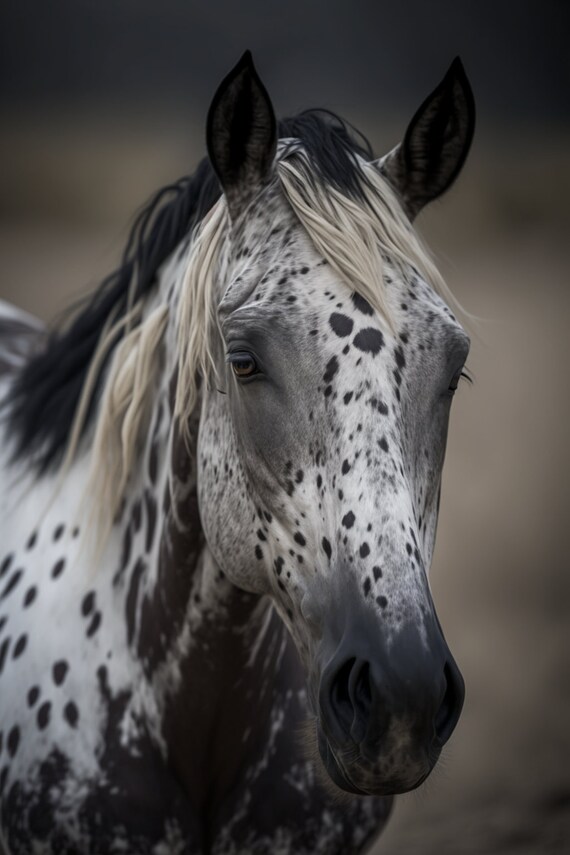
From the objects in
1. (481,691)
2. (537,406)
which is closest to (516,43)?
(537,406)

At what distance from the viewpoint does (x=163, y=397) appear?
74.8 inches

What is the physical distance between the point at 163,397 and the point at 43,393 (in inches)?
19.6

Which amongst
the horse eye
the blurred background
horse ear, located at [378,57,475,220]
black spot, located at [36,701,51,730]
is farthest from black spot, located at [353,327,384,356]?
the blurred background

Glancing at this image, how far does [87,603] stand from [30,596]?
180mm

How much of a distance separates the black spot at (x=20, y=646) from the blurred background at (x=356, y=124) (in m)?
4.73

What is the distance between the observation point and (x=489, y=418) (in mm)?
7160

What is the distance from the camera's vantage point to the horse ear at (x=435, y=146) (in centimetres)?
166

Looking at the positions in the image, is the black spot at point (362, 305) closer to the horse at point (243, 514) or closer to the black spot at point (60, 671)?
the horse at point (243, 514)

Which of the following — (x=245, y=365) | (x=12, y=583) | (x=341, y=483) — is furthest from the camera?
(x=12, y=583)

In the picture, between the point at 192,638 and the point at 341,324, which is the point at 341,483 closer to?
the point at 341,324

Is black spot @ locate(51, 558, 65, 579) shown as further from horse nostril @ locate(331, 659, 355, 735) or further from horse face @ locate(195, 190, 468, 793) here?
horse nostril @ locate(331, 659, 355, 735)

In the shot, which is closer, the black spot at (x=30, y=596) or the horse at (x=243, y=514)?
the horse at (x=243, y=514)

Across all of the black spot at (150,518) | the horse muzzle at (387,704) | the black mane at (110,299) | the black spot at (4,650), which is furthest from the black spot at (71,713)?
the horse muzzle at (387,704)

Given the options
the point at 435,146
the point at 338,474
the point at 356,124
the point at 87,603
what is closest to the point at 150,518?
the point at 87,603
